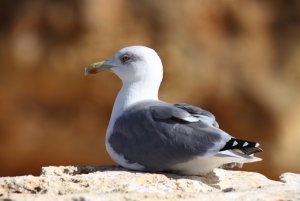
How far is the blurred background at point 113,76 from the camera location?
7.41 meters

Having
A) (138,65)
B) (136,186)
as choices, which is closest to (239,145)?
(136,186)

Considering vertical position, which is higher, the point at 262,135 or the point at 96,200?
the point at 262,135

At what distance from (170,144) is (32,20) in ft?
14.0

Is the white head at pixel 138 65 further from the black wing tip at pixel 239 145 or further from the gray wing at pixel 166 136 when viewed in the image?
the black wing tip at pixel 239 145

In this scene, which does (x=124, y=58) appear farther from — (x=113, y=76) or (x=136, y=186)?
(x=113, y=76)

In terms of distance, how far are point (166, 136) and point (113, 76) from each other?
13.0ft

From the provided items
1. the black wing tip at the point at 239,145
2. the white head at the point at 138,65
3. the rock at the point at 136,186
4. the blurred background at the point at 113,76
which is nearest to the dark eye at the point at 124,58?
the white head at the point at 138,65

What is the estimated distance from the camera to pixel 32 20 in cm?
760

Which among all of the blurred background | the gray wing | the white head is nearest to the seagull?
the gray wing

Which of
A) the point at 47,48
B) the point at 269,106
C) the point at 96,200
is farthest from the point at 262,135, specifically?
the point at 96,200

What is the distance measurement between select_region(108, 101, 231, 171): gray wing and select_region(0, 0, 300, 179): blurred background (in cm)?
362

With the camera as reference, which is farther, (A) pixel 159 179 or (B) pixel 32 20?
(B) pixel 32 20

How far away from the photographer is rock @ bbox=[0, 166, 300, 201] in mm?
2730

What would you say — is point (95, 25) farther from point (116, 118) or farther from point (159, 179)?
point (159, 179)
